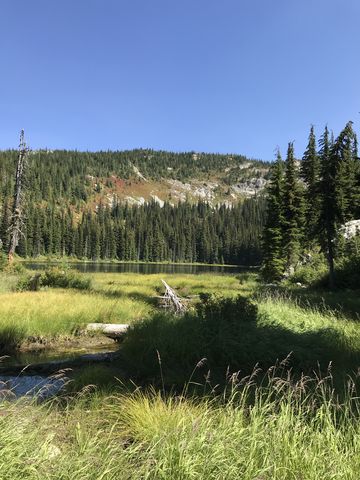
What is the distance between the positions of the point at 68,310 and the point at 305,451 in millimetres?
11632

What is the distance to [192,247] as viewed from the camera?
547 feet

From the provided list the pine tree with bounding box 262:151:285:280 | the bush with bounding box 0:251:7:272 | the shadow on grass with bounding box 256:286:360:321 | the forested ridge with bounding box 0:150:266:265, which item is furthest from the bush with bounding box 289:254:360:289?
the forested ridge with bounding box 0:150:266:265

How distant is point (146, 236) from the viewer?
159 meters

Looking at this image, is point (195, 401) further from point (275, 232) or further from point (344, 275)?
point (275, 232)

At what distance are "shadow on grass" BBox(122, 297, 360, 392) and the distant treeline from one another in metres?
117

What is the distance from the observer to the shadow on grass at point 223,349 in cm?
809

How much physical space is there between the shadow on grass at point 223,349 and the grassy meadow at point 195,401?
1.2 inches

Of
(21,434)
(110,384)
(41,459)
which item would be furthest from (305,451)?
(110,384)

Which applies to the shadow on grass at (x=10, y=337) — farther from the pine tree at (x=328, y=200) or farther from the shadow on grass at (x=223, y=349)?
the pine tree at (x=328, y=200)

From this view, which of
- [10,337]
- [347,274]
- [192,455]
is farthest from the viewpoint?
[347,274]

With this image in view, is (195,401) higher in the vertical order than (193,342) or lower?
lower

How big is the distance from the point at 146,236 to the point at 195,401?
503ft

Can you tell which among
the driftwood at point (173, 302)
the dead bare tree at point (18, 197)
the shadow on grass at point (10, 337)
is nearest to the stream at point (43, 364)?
the shadow on grass at point (10, 337)

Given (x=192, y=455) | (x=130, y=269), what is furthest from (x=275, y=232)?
(x=130, y=269)
